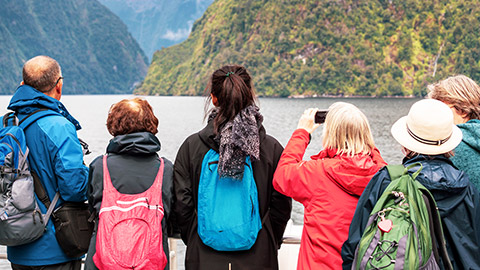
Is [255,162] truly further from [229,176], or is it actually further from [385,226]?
[385,226]

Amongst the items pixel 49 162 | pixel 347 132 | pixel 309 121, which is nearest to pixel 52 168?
pixel 49 162

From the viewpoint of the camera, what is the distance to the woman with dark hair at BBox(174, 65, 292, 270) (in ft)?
8.77

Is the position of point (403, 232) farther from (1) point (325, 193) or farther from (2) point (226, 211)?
(2) point (226, 211)

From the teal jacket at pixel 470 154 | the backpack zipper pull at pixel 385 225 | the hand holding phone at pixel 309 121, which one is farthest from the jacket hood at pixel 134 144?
the teal jacket at pixel 470 154

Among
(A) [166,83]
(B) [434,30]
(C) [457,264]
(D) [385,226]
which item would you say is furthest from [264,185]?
(A) [166,83]

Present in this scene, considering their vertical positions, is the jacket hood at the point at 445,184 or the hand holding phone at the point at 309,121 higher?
the hand holding phone at the point at 309,121

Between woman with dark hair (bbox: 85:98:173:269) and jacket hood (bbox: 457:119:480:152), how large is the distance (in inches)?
65.1

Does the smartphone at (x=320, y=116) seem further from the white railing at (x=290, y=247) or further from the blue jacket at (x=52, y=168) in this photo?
the blue jacket at (x=52, y=168)

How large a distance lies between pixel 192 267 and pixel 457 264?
136cm

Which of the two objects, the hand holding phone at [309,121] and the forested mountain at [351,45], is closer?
the hand holding phone at [309,121]

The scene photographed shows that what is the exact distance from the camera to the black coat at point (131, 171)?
270cm

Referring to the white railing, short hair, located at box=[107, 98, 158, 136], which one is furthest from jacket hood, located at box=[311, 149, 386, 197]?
short hair, located at box=[107, 98, 158, 136]

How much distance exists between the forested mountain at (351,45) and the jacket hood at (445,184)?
136661 millimetres

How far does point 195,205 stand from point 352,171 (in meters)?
0.89
